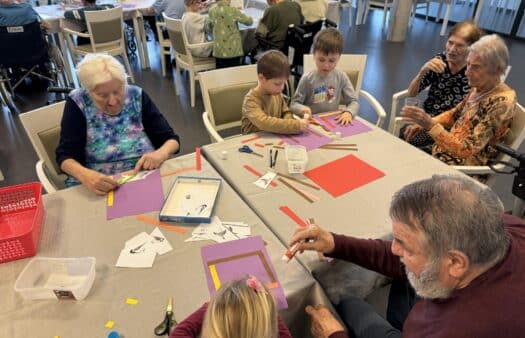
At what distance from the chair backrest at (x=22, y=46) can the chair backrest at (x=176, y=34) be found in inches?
53.9

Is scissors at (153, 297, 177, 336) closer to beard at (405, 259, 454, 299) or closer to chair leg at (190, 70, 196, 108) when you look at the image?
beard at (405, 259, 454, 299)

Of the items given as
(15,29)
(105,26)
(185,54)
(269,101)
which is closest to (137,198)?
(269,101)

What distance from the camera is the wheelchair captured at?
3.85 meters

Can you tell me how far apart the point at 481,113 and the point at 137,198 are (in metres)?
1.84

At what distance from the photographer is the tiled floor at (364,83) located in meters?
3.41

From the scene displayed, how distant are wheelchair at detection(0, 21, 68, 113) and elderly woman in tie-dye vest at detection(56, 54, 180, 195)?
111 inches

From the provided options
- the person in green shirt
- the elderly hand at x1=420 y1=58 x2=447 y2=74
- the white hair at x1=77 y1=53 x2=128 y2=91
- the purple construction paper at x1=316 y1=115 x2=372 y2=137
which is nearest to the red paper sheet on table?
the purple construction paper at x1=316 y1=115 x2=372 y2=137

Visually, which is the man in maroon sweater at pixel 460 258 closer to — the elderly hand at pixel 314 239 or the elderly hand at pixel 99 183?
the elderly hand at pixel 314 239

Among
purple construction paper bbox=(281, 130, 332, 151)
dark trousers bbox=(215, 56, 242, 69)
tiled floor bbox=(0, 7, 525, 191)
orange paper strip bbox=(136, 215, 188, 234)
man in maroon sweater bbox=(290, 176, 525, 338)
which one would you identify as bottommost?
tiled floor bbox=(0, 7, 525, 191)

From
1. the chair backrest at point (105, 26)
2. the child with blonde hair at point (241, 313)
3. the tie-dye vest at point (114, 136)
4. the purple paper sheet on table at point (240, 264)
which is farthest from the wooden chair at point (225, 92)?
the chair backrest at point (105, 26)

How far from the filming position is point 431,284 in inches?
37.6

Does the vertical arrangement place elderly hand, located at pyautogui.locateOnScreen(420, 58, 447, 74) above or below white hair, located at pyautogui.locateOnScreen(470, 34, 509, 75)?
below

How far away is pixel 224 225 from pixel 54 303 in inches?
23.6

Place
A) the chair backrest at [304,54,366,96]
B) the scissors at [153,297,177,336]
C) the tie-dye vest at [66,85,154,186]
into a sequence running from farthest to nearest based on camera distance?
1. the chair backrest at [304,54,366,96]
2. the tie-dye vest at [66,85,154,186]
3. the scissors at [153,297,177,336]
